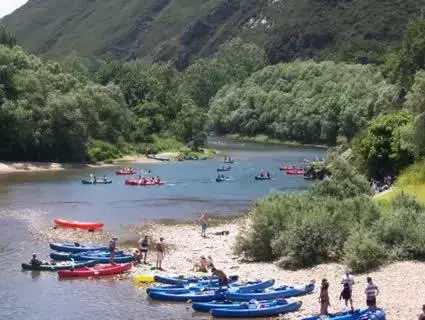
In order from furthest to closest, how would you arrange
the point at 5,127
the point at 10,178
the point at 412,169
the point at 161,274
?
the point at 5,127
the point at 10,178
the point at 412,169
the point at 161,274

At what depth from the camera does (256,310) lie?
137 feet

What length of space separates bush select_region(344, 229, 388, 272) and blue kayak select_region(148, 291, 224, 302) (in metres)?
8.29

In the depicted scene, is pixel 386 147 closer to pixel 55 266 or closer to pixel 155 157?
pixel 55 266

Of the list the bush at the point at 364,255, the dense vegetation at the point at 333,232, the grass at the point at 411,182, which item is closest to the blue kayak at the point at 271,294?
the bush at the point at 364,255

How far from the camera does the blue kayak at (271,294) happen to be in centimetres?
4416

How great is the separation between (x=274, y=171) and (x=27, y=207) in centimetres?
5029

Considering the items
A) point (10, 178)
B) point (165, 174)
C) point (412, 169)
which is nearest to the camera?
point (412, 169)

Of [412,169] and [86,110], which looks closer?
[412,169]

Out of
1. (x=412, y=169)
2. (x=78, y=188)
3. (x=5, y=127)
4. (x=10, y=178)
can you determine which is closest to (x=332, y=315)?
(x=412, y=169)

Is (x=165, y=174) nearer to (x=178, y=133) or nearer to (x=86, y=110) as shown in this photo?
(x=86, y=110)

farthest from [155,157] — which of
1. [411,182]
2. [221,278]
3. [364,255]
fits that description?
[221,278]

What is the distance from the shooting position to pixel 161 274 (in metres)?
50.9

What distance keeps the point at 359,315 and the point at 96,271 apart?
1936 cm

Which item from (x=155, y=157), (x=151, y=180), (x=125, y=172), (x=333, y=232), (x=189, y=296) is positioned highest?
(x=333, y=232)
